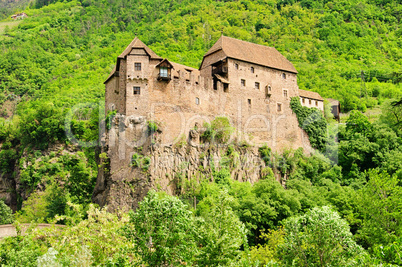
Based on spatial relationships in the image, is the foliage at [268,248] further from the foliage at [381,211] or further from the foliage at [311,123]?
the foliage at [311,123]

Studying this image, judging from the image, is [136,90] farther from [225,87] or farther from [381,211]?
[381,211]

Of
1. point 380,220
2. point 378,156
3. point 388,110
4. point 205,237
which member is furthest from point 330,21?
point 205,237

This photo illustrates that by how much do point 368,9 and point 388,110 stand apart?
6802cm

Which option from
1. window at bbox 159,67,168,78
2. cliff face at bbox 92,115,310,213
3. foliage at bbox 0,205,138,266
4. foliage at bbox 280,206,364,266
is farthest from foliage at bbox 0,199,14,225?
foliage at bbox 280,206,364,266

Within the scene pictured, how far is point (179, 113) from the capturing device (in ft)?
168

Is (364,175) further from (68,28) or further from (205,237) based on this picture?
(68,28)

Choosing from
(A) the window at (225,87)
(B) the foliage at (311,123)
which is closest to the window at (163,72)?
(A) the window at (225,87)

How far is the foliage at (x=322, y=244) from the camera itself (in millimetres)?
25188

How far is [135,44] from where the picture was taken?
50406 millimetres

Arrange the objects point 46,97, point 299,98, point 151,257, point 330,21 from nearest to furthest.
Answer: point 151,257 → point 299,98 → point 46,97 → point 330,21

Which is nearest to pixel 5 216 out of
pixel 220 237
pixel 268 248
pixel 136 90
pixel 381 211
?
pixel 136 90

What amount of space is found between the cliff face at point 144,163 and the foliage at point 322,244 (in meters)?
22.3

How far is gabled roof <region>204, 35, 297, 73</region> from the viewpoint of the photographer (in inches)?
2357

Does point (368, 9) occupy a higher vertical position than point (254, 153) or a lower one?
higher
